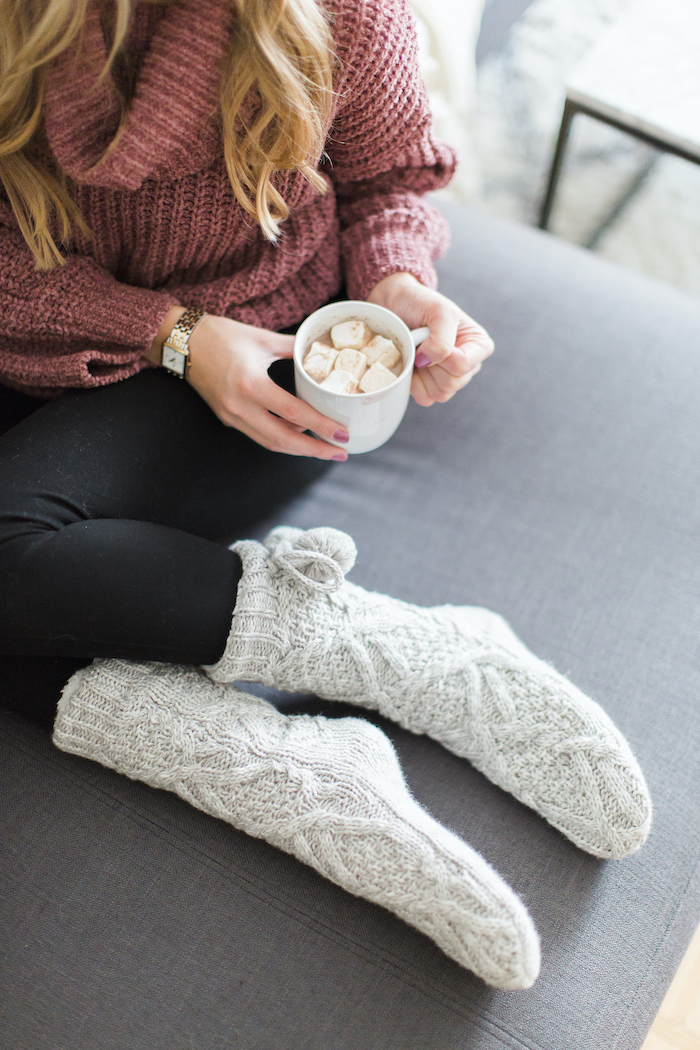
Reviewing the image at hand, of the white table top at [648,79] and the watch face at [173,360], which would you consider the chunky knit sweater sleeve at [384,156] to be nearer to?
the watch face at [173,360]

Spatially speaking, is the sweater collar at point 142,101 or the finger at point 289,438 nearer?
the sweater collar at point 142,101

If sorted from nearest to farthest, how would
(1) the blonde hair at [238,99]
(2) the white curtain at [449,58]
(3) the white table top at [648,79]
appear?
(1) the blonde hair at [238,99], (3) the white table top at [648,79], (2) the white curtain at [449,58]

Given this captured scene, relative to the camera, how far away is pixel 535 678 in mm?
669

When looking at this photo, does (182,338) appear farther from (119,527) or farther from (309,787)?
(309,787)

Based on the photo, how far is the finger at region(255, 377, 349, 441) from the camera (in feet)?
2.03

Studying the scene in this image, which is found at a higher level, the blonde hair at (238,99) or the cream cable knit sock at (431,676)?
the blonde hair at (238,99)

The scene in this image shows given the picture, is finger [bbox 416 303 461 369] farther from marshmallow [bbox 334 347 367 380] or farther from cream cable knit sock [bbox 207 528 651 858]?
cream cable knit sock [bbox 207 528 651 858]

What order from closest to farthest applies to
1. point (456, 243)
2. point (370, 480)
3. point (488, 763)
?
1. point (488, 763)
2. point (370, 480)
3. point (456, 243)

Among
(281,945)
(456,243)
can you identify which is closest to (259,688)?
(281,945)

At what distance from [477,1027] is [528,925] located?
0.09m

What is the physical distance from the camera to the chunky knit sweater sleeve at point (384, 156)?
0.62 m

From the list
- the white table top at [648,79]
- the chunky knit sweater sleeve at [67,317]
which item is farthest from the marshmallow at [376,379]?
the white table top at [648,79]


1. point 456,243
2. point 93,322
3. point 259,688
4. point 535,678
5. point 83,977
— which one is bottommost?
point 83,977

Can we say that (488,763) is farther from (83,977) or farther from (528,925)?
(83,977)
